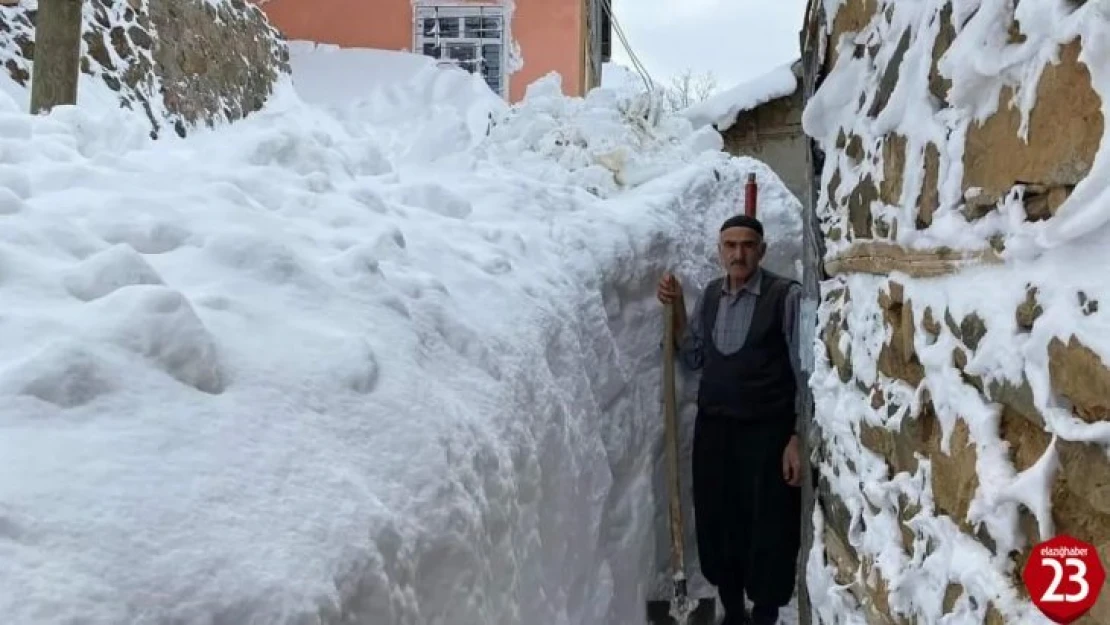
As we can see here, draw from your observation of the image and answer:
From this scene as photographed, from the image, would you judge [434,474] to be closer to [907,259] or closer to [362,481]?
[362,481]

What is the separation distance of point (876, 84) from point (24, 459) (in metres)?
1.78

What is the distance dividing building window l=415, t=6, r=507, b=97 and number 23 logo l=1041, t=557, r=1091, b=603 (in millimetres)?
→ 10125

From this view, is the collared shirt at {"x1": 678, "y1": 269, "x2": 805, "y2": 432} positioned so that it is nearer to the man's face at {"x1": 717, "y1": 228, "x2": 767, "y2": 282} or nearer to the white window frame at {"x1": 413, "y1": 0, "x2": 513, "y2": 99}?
the man's face at {"x1": 717, "y1": 228, "x2": 767, "y2": 282}

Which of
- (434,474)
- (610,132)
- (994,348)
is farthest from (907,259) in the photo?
(610,132)

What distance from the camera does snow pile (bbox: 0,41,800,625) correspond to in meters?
1.23

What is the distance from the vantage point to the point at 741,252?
380cm

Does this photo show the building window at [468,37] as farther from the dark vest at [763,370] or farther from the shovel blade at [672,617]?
the shovel blade at [672,617]

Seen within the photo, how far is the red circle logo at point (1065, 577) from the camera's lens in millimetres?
989

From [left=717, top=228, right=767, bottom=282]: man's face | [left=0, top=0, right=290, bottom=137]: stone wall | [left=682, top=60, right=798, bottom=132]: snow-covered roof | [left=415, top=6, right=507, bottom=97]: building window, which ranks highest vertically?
[left=415, top=6, right=507, bottom=97]: building window

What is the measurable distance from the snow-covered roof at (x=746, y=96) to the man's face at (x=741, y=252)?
22.2ft

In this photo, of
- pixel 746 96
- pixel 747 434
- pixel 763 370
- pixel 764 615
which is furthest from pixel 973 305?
pixel 746 96

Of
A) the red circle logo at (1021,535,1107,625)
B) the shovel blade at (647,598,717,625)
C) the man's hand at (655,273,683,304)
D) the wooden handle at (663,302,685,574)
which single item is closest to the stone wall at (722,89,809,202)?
the man's hand at (655,273,683,304)

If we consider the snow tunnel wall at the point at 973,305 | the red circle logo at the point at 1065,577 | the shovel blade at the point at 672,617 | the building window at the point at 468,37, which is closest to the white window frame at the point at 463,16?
the building window at the point at 468,37

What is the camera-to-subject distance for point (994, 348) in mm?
1219
